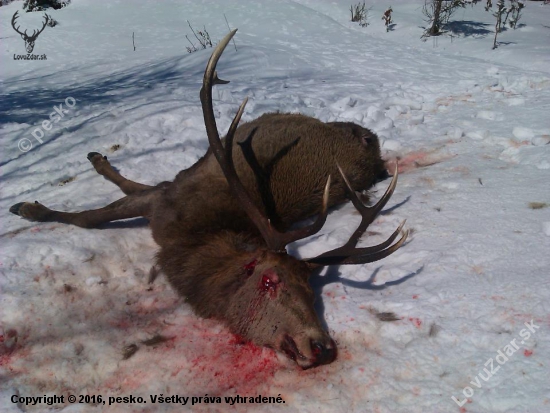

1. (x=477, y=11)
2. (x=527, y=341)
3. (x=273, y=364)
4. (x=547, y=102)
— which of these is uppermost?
(x=477, y=11)

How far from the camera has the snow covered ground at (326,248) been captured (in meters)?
2.58

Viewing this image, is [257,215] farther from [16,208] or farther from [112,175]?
[16,208]

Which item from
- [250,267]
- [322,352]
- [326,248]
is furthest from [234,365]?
[326,248]

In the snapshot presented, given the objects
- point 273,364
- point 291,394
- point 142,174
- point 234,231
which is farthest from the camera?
point 142,174

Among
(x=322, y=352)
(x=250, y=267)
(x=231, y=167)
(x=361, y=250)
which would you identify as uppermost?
(x=231, y=167)

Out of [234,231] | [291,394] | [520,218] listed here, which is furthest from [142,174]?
[520,218]

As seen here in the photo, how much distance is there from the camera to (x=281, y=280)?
2.94 meters

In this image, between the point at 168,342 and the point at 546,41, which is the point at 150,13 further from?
the point at 168,342

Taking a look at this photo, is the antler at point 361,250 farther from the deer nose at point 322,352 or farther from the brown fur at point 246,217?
the deer nose at point 322,352

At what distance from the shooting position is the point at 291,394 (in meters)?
2.55

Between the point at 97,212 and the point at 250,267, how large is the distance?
1.49m

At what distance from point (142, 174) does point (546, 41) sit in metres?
8.84

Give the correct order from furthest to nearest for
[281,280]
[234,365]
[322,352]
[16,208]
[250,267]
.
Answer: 1. [16,208]
2. [250,267]
3. [281,280]
4. [234,365]
5. [322,352]

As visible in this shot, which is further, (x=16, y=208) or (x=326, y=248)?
(x=16, y=208)
